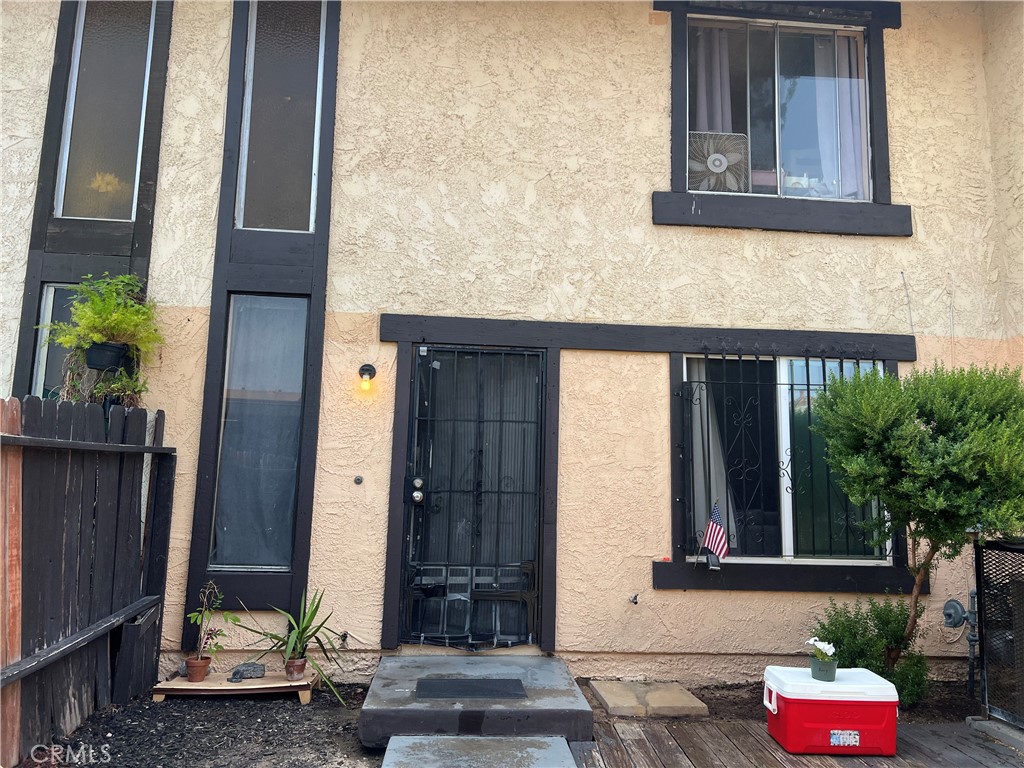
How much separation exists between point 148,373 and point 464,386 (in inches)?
86.4

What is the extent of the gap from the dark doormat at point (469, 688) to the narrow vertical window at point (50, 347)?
3.25 m

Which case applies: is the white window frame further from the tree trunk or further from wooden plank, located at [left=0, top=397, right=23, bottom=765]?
wooden plank, located at [left=0, top=397, right=23, bottom=765]

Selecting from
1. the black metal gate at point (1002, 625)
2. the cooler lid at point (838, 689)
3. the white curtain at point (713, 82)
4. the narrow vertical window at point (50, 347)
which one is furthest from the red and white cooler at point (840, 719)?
the narrow vertical window at point (50, 347)

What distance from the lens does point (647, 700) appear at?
478 centimetres

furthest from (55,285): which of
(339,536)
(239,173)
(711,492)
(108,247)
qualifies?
(711,492)

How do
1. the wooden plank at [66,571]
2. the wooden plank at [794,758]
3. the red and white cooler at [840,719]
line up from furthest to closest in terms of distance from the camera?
the red and white cooler at [840,719] → the wooden plank at [794,758] → the wooden plank at [66,571]

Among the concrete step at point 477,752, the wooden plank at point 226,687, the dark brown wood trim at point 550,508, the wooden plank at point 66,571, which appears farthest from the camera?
the dark brown wood trim at point 550,508

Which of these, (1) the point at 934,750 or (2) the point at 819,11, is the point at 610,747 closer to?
(1) the point at 934,750

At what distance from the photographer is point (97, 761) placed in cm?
370

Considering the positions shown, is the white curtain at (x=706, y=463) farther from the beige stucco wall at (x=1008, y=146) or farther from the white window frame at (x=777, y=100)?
the beige stucco wall at (x=1008, y=146)

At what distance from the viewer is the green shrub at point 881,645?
15.4ft

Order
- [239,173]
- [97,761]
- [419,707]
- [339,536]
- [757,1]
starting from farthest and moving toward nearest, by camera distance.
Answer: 1. [757,1]
2. [239,173]
3. [339,536]
4. [419,707]
5. [97,761]

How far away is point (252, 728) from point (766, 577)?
3488 millimetres

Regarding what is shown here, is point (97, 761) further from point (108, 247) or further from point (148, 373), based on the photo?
point (108, 247)
